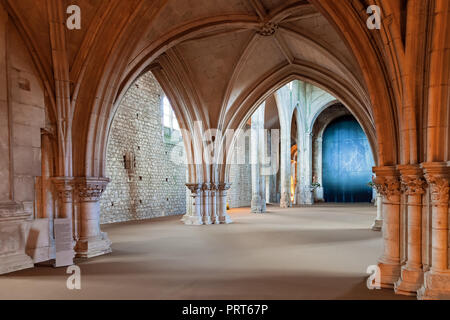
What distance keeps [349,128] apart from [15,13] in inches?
1032

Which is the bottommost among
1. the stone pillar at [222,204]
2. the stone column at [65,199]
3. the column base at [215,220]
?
the column base at [215,220]

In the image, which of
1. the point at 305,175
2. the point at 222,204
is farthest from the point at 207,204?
the point at 305,175

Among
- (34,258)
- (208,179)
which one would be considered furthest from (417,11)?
(208,179)

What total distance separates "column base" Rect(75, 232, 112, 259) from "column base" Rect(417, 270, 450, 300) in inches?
205

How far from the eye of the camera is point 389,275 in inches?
174

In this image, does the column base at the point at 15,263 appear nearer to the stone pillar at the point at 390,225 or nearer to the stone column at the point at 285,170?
the stone pillar at the point at 390,225

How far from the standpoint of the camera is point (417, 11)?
405cm

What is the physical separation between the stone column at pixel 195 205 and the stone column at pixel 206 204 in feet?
0.44

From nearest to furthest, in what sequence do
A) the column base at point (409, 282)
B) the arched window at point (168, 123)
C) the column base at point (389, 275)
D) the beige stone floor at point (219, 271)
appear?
1. the column base at point (409, 282)
2. the beige stone floor at point (219, 271)
3. the column base at point (389, 275)
4. the arched window at point (168, 123)

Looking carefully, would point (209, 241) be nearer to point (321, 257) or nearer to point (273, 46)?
point (321, 257)

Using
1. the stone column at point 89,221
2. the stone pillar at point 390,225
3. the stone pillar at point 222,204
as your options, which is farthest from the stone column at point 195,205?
the stone pillar at point 390,225

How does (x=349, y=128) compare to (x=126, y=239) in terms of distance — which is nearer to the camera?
(x=126, y=239)

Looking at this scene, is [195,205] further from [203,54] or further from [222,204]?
[203,54]

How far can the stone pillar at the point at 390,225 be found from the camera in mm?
4414
